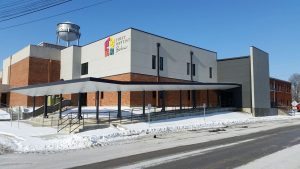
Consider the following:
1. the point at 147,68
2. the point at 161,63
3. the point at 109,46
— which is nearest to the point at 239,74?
the point at 161,63

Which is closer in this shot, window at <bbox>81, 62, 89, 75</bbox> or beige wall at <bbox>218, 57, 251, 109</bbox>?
beige wall at <bbox>218, 57, 251, 109</bbox>

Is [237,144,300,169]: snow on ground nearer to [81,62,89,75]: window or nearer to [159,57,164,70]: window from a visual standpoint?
[159,57,164,70]: window

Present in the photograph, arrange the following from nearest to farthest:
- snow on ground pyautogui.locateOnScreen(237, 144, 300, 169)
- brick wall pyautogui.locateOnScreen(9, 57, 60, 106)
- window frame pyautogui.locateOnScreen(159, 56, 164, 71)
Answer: snow on ground pyautogui.locateOnScreen(237, 144, 300, 169), window frame pyautogui.locateOnScreen(159, 56, 164, 71), brick wall pyautogui.locateOnScreen(9, 57, 60, 106)

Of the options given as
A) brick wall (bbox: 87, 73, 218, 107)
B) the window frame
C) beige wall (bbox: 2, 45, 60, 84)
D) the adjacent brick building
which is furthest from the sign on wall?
the adjacent brick building

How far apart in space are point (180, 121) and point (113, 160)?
17.9m

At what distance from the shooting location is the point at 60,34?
6012 centimetres

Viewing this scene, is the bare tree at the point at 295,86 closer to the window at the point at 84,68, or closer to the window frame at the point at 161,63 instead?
the window frame at the point at 161,63

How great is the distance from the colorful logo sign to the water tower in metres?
20.3

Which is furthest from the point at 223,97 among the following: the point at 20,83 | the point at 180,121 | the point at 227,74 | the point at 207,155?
the point at 207,155

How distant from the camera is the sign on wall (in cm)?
3888

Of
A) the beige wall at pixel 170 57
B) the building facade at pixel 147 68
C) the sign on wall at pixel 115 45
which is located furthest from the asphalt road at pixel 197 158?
the sign on wall at pixel 115 45

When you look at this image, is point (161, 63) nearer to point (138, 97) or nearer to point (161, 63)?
point (161, 63)

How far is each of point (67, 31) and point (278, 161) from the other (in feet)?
178

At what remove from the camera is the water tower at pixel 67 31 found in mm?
59781
